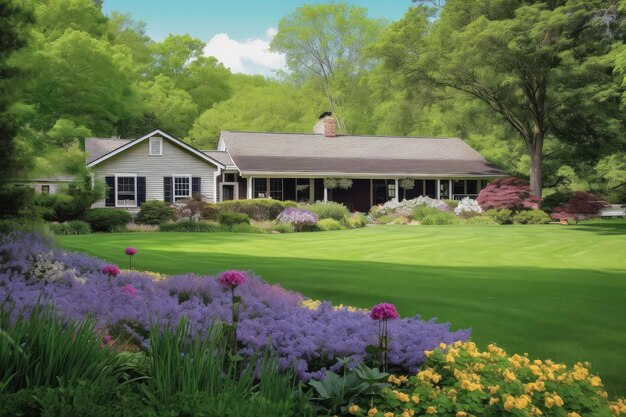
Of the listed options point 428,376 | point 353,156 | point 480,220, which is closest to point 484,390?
point 428,376

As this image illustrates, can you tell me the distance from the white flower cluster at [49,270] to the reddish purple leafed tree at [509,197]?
1108 inches

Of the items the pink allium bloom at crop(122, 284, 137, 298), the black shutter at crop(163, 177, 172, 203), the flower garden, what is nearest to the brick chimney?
the black shutter at crop(163, 177, 172, 203)

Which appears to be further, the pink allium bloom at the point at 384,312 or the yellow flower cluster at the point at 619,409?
the yellow flower cluster at the point at 619,409

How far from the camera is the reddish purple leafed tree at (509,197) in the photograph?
33.6 metres

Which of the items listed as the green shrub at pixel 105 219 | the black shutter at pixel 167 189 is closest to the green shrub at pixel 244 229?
the green shrub at pixel 105 219

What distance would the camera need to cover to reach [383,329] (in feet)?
17.5

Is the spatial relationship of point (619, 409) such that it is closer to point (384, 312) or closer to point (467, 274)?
point (384, 312)

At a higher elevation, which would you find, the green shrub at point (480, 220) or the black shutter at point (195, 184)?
the black shutter at point (195, 184)

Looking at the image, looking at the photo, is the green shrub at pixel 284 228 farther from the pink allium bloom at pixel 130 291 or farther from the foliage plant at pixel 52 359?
the foliage plant at pixel 52 359

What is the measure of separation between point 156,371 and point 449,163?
128 feet

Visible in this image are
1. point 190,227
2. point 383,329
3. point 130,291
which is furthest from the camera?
point 190,227

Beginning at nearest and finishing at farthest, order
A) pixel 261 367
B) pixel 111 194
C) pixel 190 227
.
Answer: pixel 261 367 < pixel 190 227 < pixel 111 194

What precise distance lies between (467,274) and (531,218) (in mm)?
21673

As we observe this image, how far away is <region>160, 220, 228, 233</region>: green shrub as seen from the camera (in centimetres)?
2642
